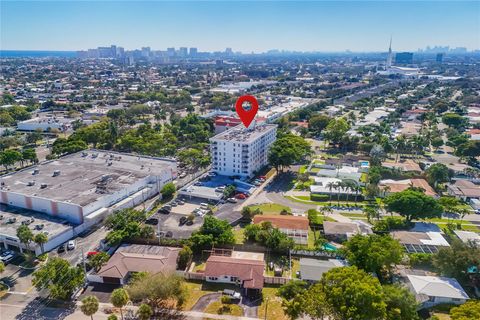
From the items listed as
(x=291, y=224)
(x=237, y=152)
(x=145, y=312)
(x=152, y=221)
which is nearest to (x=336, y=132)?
(x=237, y=152)

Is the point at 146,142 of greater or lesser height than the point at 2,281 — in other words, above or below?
above

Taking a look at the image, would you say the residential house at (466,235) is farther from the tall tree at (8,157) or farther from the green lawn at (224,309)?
the tall tree at (8,157)

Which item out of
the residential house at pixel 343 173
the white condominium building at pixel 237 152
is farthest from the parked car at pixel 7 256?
the residential house at pixel 343 173

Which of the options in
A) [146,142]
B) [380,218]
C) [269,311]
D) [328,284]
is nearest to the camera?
[328,284]

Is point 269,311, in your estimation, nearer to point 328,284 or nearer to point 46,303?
point 328,284

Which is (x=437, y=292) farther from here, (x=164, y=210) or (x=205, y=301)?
(x=164, y=210)

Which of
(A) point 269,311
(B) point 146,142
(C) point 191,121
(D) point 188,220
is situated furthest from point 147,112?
(A) point 269,311

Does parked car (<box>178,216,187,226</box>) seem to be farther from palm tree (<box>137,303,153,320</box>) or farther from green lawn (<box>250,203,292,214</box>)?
palm tree (<box>137,303,153,320</box>)
